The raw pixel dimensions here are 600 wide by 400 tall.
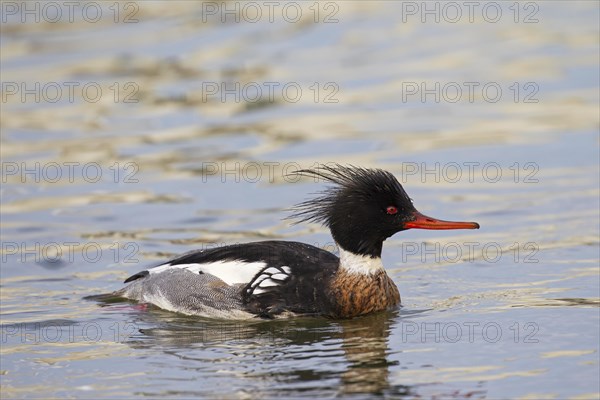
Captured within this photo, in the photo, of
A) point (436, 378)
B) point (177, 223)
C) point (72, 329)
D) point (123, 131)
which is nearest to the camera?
point (436, 378)

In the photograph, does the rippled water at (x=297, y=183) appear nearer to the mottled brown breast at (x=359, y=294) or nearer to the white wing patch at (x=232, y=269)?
the mottled brown breast at (x=359, y=294)

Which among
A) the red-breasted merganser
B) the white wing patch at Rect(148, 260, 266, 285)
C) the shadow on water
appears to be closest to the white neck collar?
the red-breasted merganser

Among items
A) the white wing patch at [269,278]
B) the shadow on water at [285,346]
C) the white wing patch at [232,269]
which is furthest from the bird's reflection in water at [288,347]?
the white wing patch at [232,269]

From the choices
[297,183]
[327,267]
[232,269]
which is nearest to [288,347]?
[327,267]

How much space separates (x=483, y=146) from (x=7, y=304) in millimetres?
7627

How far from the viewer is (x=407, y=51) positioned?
74.9 ft

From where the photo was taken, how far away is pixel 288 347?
34.9 ft

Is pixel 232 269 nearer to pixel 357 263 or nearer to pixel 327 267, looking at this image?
pixel 327 267

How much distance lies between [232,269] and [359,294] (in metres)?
1.23

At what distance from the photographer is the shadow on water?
9.61 metres

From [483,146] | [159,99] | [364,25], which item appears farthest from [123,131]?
[364,25]

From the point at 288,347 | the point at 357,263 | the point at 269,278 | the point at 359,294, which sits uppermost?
the point at 357,263

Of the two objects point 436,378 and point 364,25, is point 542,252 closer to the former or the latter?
point 436,378

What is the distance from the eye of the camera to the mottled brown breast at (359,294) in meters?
11.5
